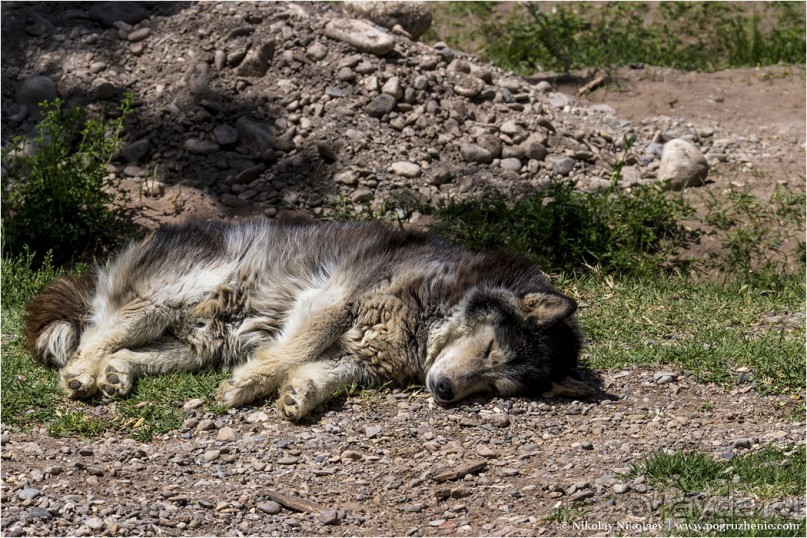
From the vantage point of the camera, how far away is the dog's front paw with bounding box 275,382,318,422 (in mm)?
5619

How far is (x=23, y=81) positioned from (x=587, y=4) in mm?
8051

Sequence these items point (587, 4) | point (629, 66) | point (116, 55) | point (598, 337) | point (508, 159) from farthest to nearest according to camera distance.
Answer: point (587, 4), point (629, 66), point (116, 55), point (508, 159), point (598, 337)

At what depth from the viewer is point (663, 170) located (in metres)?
9.77

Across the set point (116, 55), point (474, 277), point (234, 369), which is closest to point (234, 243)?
point (234, 369)

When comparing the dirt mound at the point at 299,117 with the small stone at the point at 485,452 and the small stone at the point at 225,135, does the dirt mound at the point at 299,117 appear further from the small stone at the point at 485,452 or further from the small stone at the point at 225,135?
the small stone at the point at 485,452

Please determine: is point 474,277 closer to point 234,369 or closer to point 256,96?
point 234,369

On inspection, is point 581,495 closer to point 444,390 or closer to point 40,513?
point 444,390

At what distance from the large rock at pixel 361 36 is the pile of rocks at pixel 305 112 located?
18 millimetres

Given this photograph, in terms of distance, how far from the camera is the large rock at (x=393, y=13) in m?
10.9

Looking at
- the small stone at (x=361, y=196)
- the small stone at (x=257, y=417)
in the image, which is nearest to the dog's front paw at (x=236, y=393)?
the small stone at (x=257, y=417)

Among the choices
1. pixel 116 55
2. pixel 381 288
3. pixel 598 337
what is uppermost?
pixel 116 55

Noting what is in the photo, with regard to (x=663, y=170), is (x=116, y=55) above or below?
above

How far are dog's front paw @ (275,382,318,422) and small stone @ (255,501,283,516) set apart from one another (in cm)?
88

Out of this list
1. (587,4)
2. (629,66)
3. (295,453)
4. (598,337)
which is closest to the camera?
(295,453)
